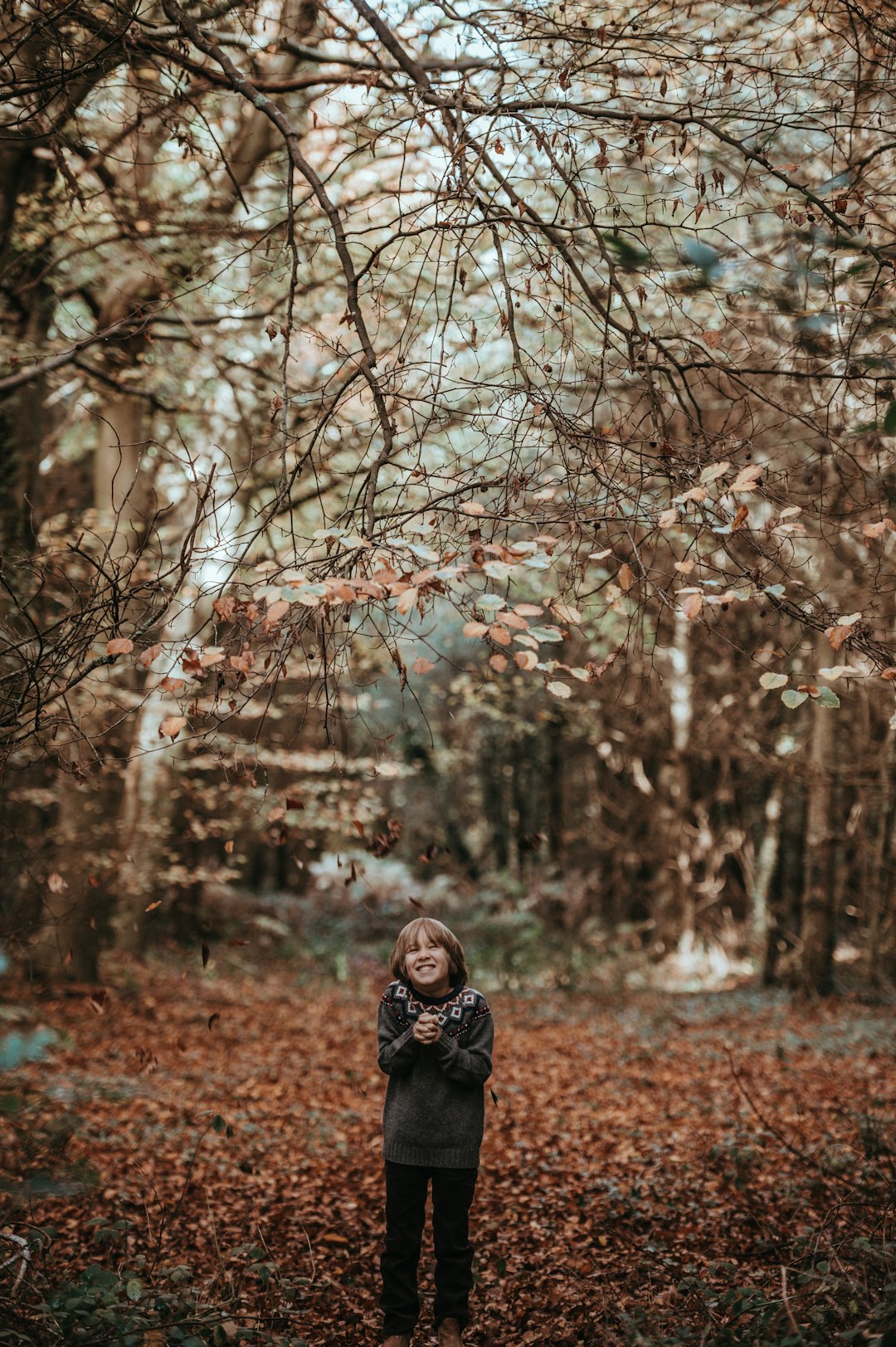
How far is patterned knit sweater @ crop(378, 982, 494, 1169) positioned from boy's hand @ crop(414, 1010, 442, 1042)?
7 cm

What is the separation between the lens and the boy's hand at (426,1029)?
10.3ft

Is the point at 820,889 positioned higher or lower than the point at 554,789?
lower

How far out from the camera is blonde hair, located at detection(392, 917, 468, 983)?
3.36 meters

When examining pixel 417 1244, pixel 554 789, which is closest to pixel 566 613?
pixel 417 1244

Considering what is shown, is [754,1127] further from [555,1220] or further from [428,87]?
[428,87]

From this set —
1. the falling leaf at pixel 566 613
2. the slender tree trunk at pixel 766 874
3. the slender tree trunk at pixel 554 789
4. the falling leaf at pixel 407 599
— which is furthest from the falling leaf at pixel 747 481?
the slender tree trunk at pixel 554 789

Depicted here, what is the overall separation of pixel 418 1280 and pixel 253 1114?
2.93 meters

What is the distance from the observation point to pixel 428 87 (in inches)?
149

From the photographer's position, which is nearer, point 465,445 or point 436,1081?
point 436,1081

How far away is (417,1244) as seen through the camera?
330 centimetres

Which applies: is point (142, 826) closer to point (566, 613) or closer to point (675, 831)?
point (675, 831)

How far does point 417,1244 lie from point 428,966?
0.98 metres

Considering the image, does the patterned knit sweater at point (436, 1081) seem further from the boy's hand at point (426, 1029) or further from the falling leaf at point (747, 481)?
the falling leaf at point (747, 481)

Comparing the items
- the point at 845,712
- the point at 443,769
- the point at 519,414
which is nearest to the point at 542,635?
the point at 519,414
